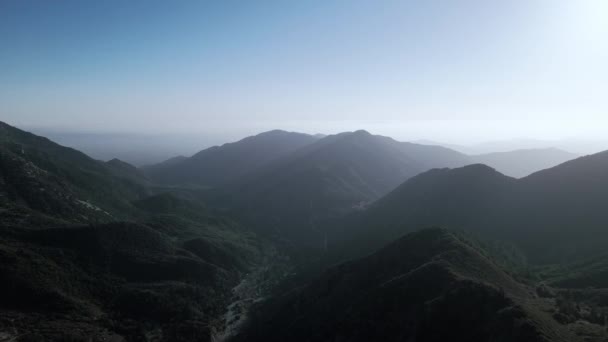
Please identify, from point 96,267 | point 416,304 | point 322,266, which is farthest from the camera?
point 322,266

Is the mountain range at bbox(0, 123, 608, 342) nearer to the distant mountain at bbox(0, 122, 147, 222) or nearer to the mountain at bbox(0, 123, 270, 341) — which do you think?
the mountain at bbox(0, 123, 270, 341)

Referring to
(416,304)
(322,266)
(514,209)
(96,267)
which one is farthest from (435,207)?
(96,267)

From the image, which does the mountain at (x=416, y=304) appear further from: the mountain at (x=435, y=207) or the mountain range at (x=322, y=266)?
the mountain at (x=435, y=207)

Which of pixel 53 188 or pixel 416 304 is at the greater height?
pixel 53 188

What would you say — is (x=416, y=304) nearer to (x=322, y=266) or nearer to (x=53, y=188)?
(x=322, y=266)

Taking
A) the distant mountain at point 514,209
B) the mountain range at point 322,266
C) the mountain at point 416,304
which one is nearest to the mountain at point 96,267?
the mountain range at point 322,266

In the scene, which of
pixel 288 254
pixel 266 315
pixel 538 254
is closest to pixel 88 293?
pixel 266 315

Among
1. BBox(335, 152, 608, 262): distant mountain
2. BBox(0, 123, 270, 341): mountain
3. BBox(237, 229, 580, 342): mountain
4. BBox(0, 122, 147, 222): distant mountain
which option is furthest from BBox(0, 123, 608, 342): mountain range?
BBox(0, 122, 147, 222): distant mountain
